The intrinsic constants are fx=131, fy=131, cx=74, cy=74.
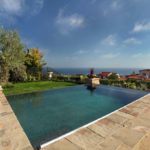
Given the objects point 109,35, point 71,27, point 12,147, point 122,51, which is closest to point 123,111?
point 12,147

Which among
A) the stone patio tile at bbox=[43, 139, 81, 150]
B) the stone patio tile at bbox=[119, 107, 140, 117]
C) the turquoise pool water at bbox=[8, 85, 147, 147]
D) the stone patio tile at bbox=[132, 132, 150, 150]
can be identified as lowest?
the turquoise pool water at bbox=[8, 85, 147, 147]

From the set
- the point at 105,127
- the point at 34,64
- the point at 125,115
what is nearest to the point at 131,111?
the point at 125,115

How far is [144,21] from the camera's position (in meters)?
14.7

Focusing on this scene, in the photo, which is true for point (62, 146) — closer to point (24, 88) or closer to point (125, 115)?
point (125, 115)

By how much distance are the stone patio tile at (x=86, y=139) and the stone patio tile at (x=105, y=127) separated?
0.27 m

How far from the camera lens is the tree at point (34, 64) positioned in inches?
747

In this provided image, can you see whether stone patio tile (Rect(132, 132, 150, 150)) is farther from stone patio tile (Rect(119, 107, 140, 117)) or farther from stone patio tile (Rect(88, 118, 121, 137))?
stone patio tile (Rect(119, 107, 140, 117))

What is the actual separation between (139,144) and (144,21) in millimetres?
14589

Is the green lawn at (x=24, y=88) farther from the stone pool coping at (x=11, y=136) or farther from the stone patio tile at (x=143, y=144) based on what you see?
the stone patio tile at (x=143, y=144)

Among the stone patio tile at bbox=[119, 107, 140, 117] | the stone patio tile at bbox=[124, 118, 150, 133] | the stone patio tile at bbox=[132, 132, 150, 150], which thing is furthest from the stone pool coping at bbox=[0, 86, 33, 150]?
the stone patio tile at bbox=[119, 107, 140, 117]

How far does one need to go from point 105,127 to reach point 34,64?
16.5 meters

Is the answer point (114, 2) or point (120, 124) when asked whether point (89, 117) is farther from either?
point (114, 2)

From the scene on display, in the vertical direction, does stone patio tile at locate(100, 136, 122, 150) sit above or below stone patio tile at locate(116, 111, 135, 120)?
below

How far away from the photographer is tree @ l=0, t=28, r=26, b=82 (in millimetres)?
14164
